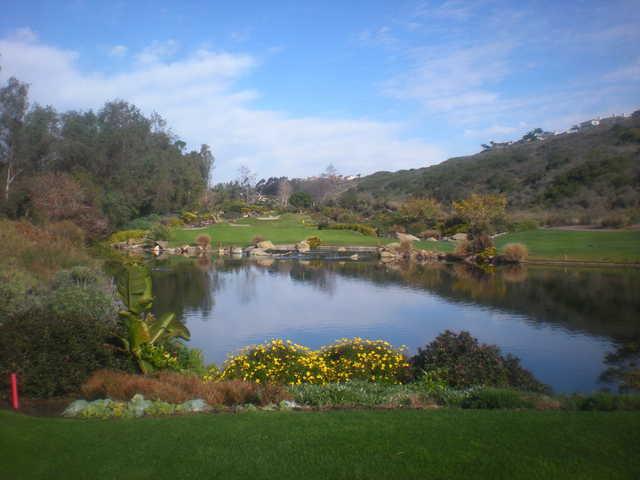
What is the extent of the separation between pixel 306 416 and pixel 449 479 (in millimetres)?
2309

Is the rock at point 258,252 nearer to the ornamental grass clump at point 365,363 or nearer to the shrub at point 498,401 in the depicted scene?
the ornamental grass clump at point 365,363

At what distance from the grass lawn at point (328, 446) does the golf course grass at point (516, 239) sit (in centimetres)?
3121

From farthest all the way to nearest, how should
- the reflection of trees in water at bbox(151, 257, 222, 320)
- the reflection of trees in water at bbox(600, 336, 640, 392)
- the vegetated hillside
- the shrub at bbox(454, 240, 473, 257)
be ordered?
1. the vegetated hillside
2. the shrub at bbox(454, 240, 473, 257)
3. the reflection of trees in water at bbox(151, 257, 222, 320)
4. the reflection of trees in water at bbox(600, 336, 640, 392)

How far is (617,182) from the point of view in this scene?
60094 mm

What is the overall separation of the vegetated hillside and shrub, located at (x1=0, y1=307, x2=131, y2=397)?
2106 inches

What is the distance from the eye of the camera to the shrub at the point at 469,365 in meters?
9.05

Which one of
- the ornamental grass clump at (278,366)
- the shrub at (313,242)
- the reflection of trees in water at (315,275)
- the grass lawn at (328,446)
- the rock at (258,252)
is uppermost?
the grass lawn at (328,446)

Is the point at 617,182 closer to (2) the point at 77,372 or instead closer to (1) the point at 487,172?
(1) the point at 487,172

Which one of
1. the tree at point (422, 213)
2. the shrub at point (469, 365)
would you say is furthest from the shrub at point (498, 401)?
the tree at point (422, 213)

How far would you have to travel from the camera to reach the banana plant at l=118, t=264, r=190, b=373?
9.81m

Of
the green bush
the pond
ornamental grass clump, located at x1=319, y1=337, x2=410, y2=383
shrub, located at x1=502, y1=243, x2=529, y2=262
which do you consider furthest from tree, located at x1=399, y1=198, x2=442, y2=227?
ornamental grass clump, located at x1=319, y1=337, x2=410, y2=383

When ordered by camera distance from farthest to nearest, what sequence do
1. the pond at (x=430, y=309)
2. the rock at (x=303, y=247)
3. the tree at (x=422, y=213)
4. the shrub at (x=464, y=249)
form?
1. the tree at (x=422, y=213)
2. the rock at (x=303, y=247)
3. the shrub at (x=464, y=249)
4. the pond at (x=430, y=309)

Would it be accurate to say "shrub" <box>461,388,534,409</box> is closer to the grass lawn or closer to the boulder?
the grass lawn

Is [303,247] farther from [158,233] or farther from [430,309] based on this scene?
[430,309]
